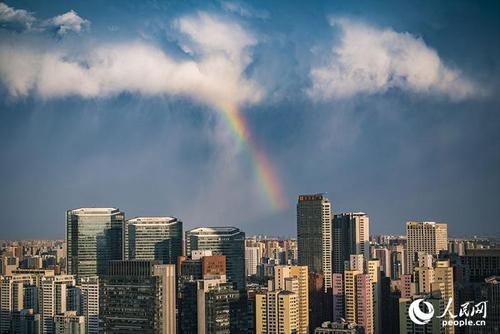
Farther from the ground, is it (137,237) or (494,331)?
(137,237)

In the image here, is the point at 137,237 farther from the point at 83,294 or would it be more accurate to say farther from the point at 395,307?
the point at 395,307

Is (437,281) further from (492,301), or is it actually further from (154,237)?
(154,237)

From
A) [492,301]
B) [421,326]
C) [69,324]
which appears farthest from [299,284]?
[69,324]

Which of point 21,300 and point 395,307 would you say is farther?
point 21,300

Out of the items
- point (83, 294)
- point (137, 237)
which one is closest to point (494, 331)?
point (83, 294)

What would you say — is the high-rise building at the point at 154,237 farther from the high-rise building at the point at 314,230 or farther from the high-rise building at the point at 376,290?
the high-rise building at the point at 376,290

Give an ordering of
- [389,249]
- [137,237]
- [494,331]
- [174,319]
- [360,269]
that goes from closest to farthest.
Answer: [494,331]
[174,319]
[360,269]
[389,249]
[137,237]

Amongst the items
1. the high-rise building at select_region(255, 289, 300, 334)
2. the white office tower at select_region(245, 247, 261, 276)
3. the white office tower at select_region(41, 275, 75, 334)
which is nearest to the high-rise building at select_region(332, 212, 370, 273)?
the white office tower at select_region(245, 247, 261, 276)

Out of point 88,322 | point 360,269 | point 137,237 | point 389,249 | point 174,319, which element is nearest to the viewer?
point 174,319
